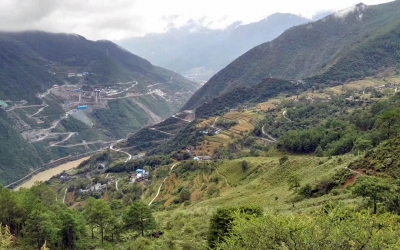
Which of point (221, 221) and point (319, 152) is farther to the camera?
point (319, 152)

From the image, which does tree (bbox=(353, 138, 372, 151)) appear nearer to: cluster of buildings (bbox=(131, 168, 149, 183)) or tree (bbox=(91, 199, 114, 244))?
tree (bbox=(91, 199, 114, 244))

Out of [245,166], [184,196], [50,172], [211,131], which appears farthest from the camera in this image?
[50,172]

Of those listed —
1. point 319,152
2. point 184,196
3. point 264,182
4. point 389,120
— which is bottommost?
point 184,196

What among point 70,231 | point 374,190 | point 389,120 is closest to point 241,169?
point 389,120

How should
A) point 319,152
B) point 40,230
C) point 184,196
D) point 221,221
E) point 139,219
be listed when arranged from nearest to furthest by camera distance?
point 221,221
point 40,230
point 139,219
point 184,196
point 319,152

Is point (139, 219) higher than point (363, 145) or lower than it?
higher

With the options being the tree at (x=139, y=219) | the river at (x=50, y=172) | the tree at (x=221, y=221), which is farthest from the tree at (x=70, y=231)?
the river at (x=50, y=172)

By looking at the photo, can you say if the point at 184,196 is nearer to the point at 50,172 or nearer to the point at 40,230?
the point at 40,230
